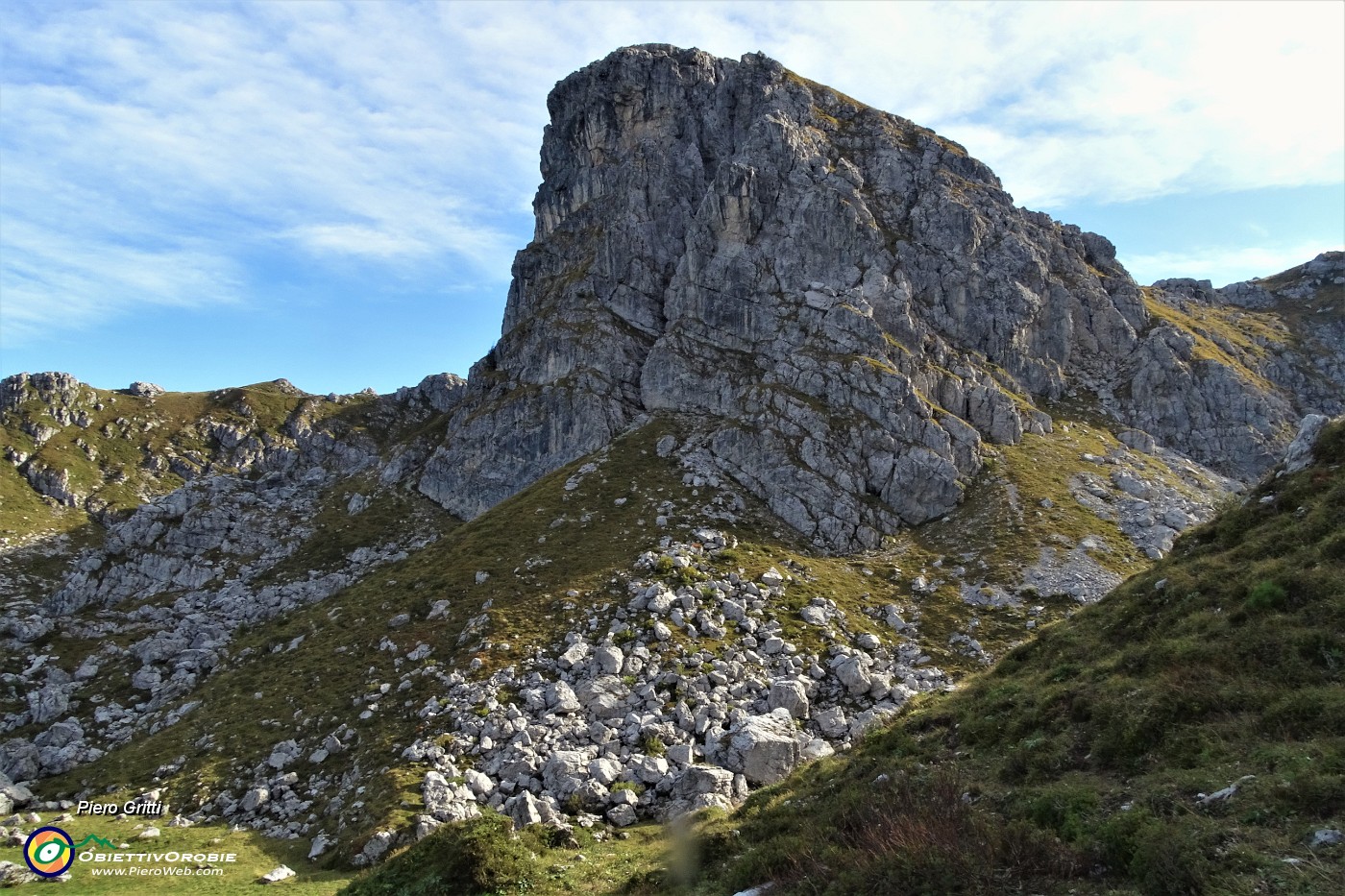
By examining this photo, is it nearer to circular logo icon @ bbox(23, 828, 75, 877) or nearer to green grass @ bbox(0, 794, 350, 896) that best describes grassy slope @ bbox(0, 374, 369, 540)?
green grass @ bbox(0, 794, 350, 896)

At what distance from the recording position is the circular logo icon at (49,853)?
29.1m

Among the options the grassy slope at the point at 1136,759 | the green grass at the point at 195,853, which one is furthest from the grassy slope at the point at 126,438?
the grassy slope at the point at 1136,759

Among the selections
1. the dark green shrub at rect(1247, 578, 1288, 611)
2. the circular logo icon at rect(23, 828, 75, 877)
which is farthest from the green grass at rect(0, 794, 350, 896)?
the dark green shrub at rect(1247, 578, 1288, 611)

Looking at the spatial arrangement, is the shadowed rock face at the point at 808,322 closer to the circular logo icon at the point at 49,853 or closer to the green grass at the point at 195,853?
the green grass at the point at 195,853

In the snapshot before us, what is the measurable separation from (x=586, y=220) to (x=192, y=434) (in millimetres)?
92689

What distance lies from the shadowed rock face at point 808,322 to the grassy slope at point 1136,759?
44.3m

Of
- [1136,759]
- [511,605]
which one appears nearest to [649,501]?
[511,605]

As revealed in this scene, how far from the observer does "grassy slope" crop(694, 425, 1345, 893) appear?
1150 cm

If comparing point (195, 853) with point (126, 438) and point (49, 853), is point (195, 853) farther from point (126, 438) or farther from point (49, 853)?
point (126, 438)

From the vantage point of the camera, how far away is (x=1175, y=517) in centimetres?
6481

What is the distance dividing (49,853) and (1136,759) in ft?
142

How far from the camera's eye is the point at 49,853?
30.8m

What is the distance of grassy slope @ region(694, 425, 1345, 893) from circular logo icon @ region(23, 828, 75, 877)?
97.2 ft

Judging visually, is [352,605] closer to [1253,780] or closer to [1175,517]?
[1253,780]
